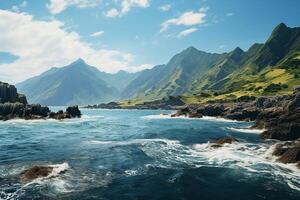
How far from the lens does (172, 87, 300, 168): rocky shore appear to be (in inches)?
2058

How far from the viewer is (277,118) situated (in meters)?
84.6

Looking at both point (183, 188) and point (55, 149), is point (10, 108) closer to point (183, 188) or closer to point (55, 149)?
point (55, 149)

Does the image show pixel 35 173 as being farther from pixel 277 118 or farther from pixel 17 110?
pixel 17 110

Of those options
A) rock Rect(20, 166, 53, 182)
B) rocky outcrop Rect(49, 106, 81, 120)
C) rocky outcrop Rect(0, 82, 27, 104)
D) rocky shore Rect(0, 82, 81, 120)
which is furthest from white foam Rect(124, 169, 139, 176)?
rocky outcrop Rect(0, 82, 27, 104)

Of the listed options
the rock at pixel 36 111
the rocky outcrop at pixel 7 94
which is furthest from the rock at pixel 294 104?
the rocky outcrop at pixel 7 94

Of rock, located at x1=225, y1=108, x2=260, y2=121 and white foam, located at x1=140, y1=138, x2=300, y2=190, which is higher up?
rock, located at x1=225, y1=108, x2=260, y2=121

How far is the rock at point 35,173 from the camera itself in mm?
38312

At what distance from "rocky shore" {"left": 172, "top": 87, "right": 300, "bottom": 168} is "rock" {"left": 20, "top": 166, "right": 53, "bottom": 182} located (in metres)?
34.7

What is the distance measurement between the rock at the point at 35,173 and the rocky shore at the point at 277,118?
114 feet

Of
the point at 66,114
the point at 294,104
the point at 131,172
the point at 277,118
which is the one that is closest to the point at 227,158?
the point at 131,172

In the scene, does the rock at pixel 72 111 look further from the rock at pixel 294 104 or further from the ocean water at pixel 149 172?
the rock at pixel 294 104

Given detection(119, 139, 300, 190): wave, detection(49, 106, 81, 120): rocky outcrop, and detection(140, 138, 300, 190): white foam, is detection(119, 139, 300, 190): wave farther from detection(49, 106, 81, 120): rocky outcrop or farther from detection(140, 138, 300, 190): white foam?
detection(49, 106, 81, 120): rocky outcrop

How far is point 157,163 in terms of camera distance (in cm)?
4825

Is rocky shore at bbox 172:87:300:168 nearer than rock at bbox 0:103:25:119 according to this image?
Yes
